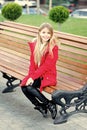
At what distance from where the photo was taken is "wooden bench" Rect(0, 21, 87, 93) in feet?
15.6

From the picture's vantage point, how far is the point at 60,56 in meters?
5.21

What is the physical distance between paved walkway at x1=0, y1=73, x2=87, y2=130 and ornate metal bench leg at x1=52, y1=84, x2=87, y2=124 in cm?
11

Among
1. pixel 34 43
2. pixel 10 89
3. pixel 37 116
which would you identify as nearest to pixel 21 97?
pixel 10 89

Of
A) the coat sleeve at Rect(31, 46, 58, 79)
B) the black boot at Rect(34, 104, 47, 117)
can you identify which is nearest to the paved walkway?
the black boot at Rect(34, 104, 47, 117)

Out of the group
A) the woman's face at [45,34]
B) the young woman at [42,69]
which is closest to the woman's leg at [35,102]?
the young woman at [42,69]

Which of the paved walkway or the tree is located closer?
the paved walkway

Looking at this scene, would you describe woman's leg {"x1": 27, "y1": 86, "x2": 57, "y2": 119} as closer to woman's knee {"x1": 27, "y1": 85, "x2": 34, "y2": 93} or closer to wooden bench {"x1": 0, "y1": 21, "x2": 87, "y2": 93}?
woman's knee {"x1": 27, "y1": 85, "x2": 34, "y2": 93}

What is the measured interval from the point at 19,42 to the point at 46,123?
68.4 inches

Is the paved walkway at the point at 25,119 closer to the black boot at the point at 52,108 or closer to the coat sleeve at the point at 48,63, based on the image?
the black boot at the point at 52,108

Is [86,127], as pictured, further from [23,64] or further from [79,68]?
[23,64]

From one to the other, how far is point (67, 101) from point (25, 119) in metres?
0.66

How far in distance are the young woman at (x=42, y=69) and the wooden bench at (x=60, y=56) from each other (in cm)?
13

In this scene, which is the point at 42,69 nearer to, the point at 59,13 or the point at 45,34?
the point at 45,34

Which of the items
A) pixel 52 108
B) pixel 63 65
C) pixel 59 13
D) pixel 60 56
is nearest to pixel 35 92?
pixel 52 108
